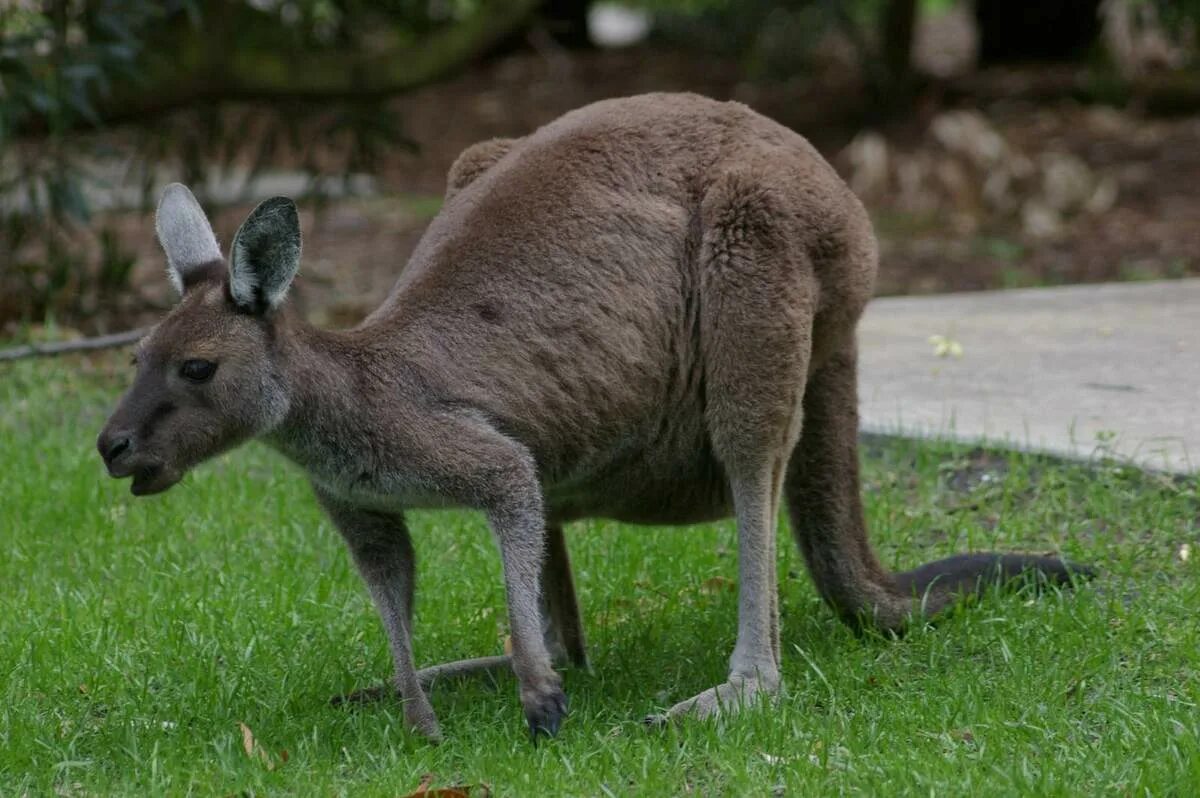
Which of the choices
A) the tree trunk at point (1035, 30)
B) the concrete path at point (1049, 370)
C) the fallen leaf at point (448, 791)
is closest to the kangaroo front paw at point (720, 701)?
the fallen leaf at point (448, 791)

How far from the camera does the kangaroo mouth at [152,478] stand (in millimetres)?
4020

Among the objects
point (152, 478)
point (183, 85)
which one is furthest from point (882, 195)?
point (152, 478)

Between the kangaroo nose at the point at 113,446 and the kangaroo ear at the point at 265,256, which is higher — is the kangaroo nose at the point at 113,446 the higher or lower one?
the lower one

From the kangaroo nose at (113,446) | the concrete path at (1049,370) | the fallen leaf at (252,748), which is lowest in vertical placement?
the concrete path at (1049,370)

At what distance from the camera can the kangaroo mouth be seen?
402 centimetres

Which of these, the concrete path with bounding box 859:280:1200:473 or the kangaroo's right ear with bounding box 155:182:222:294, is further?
the concrete path with bounding box 859:280:1200:473

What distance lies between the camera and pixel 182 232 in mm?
4312

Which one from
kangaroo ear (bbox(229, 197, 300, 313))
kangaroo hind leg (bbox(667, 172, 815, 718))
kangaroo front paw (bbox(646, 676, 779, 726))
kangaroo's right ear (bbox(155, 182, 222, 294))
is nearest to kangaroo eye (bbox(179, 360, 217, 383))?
kangaroo ear (bbox(229, 197, 300, 313))

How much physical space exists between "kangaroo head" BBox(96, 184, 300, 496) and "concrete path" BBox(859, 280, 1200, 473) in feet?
9.95

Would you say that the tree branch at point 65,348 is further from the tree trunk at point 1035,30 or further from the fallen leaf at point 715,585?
the tree trunk at point 1035,30

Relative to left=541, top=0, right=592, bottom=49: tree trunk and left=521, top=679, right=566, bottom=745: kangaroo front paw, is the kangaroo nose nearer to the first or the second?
left=521, top=679, right=566, bottom=745: kangaroo front paw

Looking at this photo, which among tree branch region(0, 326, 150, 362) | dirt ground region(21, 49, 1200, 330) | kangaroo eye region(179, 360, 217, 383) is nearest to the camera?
kangaroo eye region(179, 360, 217, 383)

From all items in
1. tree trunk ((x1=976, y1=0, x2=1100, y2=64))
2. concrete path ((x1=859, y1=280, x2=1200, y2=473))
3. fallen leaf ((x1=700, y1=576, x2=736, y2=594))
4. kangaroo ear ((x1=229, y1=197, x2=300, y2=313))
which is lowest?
fallen leaf ((x1=700, y1=576, x2=736, y2=594))

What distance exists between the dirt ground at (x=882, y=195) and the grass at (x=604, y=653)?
367cm
